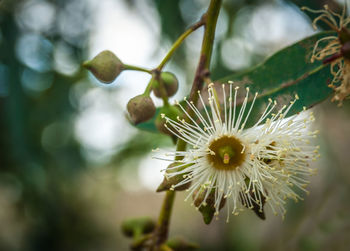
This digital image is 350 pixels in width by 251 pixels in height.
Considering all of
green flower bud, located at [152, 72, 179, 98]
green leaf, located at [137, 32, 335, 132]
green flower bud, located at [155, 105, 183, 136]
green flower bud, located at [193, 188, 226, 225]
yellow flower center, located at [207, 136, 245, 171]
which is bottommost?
green flower bud, located at [193, 188, 226, 225]

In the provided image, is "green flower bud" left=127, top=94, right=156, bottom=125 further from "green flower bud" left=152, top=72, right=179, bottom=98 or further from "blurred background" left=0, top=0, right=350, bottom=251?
"blurred background" left=0, top=0, right=350, bottom=251

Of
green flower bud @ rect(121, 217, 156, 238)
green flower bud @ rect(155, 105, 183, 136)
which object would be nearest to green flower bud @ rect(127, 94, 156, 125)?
green flower bud @ rect(155, 105, 183, 136)

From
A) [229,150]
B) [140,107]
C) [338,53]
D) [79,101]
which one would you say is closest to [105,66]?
[140,107]

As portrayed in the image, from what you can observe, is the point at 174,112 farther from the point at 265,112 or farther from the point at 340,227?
the point at 340,227

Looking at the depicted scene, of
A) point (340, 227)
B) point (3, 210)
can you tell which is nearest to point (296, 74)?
point (340, 227)

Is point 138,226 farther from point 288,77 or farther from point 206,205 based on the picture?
point 288,77

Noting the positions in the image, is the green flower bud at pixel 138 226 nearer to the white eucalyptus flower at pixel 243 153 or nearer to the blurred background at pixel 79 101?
the white eucalyptus flower at pixel 243 153

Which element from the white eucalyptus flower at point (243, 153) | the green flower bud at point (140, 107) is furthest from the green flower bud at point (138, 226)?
the green flower bud at point (140, 107)
